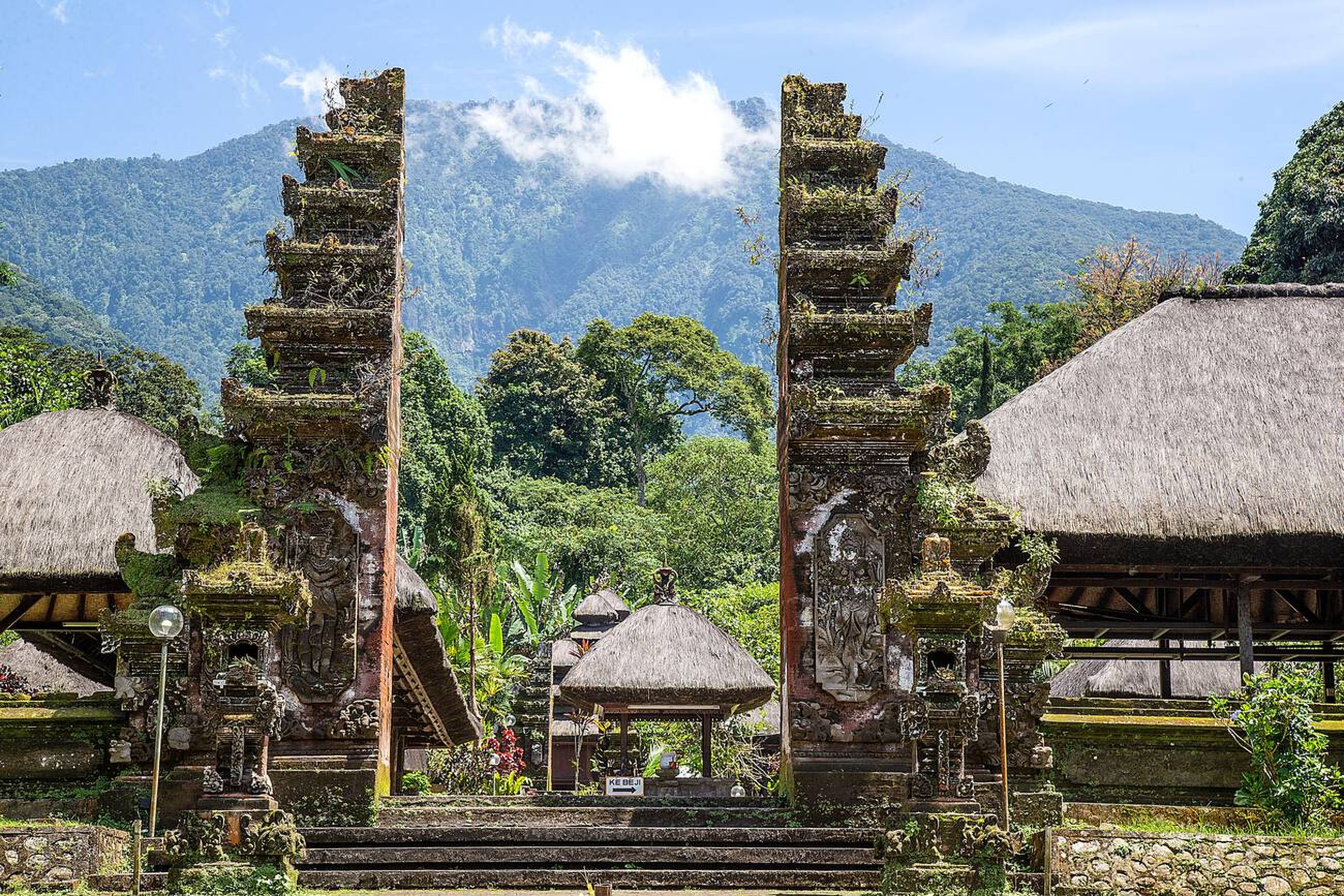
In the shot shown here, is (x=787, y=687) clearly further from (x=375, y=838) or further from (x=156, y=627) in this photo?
(x=156, y=627)

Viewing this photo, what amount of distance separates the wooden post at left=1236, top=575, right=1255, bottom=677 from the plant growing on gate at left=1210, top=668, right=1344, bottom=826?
212 cm

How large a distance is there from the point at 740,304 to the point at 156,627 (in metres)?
149

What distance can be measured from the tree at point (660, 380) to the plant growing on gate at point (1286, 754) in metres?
44.9

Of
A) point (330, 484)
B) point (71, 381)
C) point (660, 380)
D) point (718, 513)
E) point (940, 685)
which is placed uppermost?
point (660, 380)

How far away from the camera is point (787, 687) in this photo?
16094mm

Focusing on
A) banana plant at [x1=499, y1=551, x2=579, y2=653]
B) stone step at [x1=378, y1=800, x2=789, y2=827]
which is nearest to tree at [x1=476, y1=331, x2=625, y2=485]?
banana plant at [x1=499, y1=551, x2=579, y2=653]

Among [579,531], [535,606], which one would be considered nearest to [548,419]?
[579,531]

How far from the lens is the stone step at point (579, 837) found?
44.1ft

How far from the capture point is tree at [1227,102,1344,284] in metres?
34.9

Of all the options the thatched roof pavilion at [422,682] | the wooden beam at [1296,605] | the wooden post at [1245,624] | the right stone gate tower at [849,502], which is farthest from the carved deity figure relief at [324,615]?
the wooden beam at [1296,605]

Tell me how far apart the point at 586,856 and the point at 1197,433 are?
9838mm

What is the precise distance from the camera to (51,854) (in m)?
12.8

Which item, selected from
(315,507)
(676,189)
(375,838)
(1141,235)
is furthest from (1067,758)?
(676,189)

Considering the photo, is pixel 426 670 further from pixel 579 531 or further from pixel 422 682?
pixel 579 531
